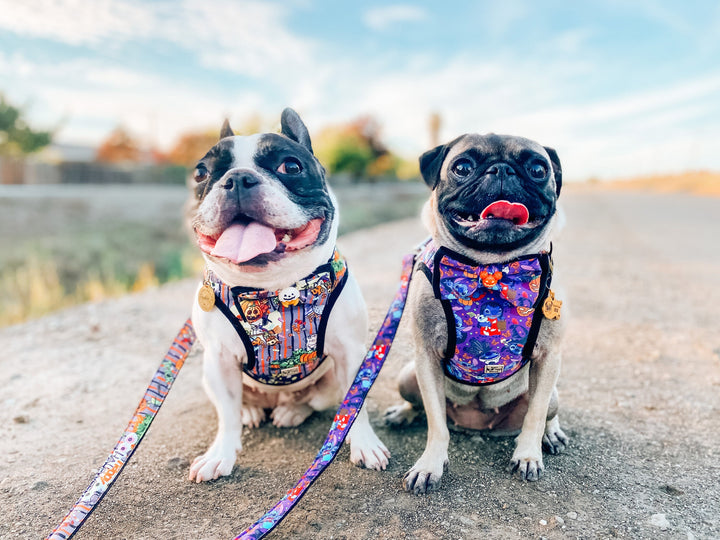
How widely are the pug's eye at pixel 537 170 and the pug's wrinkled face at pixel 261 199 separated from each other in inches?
36.5

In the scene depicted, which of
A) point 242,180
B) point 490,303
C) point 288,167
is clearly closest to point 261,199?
point 242,180

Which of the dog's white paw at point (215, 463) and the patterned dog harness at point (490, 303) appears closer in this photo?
the patterned dog harness at point (490, 303)

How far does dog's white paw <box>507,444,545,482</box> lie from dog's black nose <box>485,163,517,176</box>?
1.31 metres

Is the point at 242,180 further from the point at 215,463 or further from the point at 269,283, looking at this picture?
the point at 215,463

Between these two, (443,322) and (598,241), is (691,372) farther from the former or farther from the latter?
(598,241)

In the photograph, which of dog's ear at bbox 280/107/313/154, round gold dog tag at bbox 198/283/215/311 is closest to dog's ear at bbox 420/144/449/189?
dog's ear at bbox 280/107/313/154

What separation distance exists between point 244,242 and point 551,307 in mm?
1405

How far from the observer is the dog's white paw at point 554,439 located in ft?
9.05

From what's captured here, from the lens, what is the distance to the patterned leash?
84.0 inches

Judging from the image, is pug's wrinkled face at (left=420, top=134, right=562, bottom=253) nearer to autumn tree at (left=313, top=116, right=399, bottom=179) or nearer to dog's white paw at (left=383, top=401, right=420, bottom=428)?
dog's white paw at (left=383, top=401, right=420, bottom=428)

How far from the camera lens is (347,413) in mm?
2459

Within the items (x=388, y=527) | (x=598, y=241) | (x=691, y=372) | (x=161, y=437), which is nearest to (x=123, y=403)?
(x=161, y=437)

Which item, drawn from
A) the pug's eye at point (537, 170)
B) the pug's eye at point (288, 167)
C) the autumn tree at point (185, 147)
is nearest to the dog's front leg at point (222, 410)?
the pug's eye at point (288, 167)

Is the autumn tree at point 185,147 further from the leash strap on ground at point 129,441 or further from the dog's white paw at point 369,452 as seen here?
the dog's white paw at point 369,452
